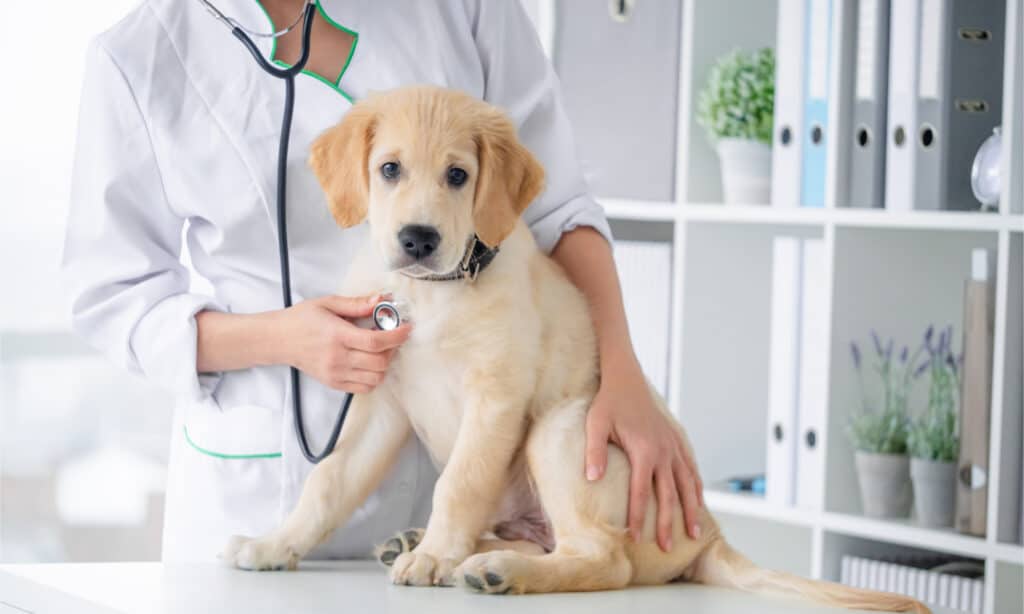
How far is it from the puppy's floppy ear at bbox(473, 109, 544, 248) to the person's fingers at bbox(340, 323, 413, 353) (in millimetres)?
131

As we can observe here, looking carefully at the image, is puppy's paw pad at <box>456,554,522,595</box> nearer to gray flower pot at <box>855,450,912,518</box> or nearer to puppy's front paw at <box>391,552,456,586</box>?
puppy's front paw at <box>391,552,456,586</box>

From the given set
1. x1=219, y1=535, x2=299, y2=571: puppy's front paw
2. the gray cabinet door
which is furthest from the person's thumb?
the gray cabinet door

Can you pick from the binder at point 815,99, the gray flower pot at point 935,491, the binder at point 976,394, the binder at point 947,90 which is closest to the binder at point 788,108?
the binder at point 815,99

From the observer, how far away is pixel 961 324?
8.23 feet

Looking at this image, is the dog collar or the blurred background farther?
the blurred background

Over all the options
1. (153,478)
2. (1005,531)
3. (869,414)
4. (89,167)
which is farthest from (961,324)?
(153,478)

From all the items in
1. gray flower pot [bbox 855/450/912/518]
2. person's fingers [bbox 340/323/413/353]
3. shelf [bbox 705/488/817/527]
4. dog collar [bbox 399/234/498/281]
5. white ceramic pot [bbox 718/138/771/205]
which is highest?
white ceramic pot [bbox 718/138/771/205]

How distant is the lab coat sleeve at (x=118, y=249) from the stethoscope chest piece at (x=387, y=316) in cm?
22

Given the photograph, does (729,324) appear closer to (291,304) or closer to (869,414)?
(869,414)

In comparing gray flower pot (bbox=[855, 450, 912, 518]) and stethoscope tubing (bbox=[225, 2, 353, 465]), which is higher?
stethoscope tubing (bbox=[225, 2, 353, 465])

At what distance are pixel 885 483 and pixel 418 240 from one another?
1.53m

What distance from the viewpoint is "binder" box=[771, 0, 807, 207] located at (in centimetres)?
249

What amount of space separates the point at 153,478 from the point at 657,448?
243 cm

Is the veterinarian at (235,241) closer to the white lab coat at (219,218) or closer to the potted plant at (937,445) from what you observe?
the white lab coat at (219,218)
